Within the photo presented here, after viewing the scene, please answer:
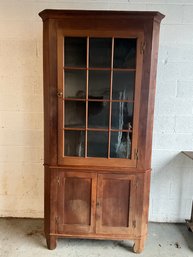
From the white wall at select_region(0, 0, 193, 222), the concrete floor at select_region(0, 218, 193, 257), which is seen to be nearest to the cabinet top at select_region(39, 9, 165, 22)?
the white wall at select_region(0, 0, 193, 222)

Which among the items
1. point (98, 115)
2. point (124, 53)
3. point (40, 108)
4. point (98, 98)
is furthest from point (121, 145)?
point (40, 108)

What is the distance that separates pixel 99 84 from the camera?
1.81 m

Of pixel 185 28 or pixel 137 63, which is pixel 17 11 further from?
pixel 185 28

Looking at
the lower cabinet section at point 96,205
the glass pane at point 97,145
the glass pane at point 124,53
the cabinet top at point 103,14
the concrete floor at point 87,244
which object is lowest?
the concrete floor at point 87,244

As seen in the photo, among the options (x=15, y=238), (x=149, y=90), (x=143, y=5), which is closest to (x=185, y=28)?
(x=143, y=5)

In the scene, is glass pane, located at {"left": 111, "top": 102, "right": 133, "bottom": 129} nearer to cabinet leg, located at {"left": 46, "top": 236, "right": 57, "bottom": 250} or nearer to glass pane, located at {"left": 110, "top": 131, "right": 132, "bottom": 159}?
glass pane, located at {"left": 110, "top": 131, "right": 132, "bottom": 159}

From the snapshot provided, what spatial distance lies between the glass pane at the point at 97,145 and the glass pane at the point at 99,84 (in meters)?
0.31

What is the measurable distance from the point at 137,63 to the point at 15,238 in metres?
1.92

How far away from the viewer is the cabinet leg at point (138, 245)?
1.96 metres

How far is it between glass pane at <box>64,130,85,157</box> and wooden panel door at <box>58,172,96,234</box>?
0.57 ft

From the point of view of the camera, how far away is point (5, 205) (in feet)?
8.02

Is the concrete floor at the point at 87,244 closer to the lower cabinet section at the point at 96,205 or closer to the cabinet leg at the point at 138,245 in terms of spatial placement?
the cabinet leg at the point at 138,245

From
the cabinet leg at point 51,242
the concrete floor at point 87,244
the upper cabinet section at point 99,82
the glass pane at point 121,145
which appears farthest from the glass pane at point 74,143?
the concrete floor at point 87,244

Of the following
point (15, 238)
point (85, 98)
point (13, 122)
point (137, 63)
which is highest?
point (137, 63)
